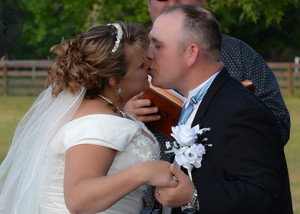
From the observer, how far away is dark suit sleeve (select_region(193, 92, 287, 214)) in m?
3.54

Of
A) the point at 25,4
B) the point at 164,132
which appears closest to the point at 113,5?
the point at 25,4

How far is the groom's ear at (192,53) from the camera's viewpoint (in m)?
→ 3.72

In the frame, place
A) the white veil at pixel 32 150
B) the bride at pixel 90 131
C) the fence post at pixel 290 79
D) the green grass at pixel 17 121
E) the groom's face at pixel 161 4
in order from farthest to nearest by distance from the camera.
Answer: the fence post at pixel 290 79, the green grass at pixel 17 121, the groom's face at pixel 161 4, the white veil at pixel 32 150, the bride at pixel 90 131

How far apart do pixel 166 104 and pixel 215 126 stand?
87 cm

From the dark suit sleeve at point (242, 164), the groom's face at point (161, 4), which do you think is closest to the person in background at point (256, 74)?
the groom's face at point (161, 4)

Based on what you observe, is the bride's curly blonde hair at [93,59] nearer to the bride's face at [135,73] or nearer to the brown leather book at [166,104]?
the bride's face at [135,73]

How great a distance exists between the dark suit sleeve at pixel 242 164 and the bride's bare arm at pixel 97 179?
0.19 metres

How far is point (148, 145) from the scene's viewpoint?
13.2ft

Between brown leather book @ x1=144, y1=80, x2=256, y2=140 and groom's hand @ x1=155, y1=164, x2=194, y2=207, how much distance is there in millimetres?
934

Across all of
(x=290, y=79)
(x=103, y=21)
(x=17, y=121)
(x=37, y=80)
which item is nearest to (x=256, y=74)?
(x=17, y=121)

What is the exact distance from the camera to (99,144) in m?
3.71

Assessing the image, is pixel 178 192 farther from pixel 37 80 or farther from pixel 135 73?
pixel 37 80

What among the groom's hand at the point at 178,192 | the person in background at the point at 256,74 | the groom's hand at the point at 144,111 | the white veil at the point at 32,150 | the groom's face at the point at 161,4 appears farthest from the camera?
the groom's face at the point at 161,4

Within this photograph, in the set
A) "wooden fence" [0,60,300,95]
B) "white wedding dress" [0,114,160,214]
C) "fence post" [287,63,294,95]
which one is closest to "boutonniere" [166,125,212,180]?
"white wedding dress" [0,114,160,214]
